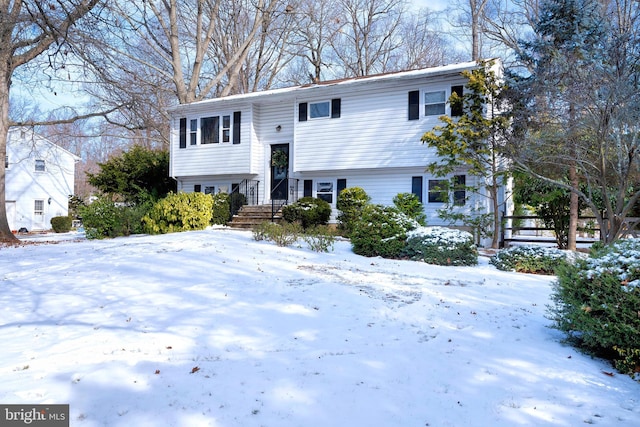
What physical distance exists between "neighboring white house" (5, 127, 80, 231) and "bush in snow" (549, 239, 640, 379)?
3154 cm

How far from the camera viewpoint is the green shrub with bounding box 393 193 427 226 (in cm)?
1497

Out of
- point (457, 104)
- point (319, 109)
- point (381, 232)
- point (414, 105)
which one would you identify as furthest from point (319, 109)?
point (381, 232)

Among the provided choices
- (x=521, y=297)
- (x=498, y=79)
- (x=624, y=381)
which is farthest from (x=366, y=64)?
(x=624, y=381)

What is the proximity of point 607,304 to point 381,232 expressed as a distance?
674 cm

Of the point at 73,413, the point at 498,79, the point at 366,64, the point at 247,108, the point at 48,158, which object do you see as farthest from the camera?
the point at 48,158

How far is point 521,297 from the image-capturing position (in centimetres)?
653

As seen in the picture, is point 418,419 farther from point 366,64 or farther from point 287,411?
point 366,64

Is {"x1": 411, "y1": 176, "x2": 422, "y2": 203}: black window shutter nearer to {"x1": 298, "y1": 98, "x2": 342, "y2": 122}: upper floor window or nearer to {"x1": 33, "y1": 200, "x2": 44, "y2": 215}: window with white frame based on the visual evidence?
{"x1": 298, "y1": 98, "x2": 342, "y2": 122}: upper floor window

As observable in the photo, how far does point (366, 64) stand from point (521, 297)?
995 inches

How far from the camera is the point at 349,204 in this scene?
51.0 ft

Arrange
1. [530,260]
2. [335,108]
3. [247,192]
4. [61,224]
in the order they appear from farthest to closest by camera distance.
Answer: [61,224] < [247,192] < [335,108] < [530,260]

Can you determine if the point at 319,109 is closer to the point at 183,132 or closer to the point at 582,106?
the point at 183,132

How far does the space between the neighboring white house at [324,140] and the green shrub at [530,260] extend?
17.9ft

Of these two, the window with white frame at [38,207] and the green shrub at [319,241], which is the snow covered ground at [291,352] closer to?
the green shrub at [319,241]
